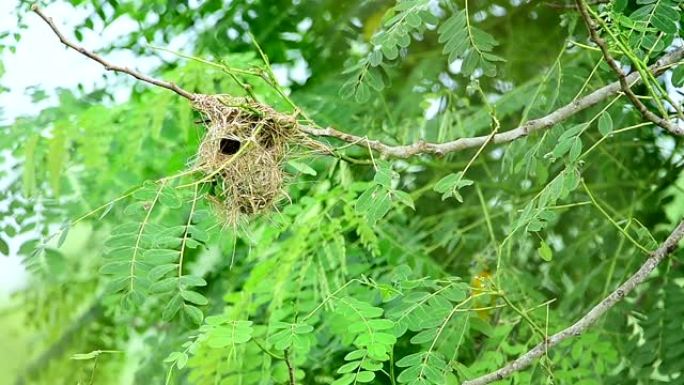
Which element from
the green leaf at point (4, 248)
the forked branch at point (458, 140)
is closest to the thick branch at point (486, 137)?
the forked branch at point (458, 140)

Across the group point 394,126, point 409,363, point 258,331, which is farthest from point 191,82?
point 409,363

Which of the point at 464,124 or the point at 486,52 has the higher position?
the point at 486,52

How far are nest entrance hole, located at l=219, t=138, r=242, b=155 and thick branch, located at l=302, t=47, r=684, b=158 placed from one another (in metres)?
0.12

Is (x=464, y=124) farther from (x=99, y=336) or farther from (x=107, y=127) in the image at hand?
(x=99, y=336)

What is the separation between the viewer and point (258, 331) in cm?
254

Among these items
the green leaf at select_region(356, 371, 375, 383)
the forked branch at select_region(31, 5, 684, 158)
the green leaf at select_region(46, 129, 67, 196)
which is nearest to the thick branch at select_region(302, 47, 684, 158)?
the forked branch at select_region(31, 5, 684, 158)

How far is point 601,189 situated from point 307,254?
1.00m

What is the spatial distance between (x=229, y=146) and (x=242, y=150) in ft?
0.20

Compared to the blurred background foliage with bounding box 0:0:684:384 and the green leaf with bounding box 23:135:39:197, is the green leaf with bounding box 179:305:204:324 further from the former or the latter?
the green leaf with bounding box 23:135:39:197

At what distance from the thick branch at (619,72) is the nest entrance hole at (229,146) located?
0.58 metres

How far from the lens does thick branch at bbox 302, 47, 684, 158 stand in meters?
1.95

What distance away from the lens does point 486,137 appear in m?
2.06

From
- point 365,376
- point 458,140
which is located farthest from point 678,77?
point 365,376

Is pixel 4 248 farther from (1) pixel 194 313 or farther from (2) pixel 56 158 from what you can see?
(1) pixel 194 313
